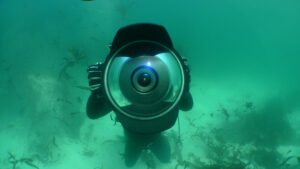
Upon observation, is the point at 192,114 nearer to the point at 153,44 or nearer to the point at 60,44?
the point at 153,44

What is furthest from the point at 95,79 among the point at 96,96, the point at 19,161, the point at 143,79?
the point at 19,161

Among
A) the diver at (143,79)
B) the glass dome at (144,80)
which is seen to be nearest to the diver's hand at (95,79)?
the diver at (143,79)

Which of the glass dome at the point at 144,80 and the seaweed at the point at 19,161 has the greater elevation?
the glass dome at the point at 144,80

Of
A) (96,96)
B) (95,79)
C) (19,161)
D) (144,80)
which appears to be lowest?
(19,161)

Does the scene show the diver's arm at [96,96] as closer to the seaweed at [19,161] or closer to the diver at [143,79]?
the diver at [143,79]

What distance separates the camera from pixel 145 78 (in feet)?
4.50

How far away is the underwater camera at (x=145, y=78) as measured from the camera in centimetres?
122

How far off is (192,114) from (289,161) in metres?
1.95

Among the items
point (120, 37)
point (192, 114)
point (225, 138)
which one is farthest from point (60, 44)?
point (225, 138)

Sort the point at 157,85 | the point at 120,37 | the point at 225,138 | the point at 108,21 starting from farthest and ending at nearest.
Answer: the point at 108,21
the point at 225,138
the point at 157,85
the point at 120,37

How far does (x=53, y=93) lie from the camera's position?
370cm

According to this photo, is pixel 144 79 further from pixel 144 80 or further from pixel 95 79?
pixel 95 79

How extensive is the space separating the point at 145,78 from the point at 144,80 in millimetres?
16

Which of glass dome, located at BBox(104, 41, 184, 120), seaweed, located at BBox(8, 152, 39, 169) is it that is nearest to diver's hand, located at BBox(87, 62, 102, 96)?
glass dome, located at BBox(104, 41, 184, 120)
